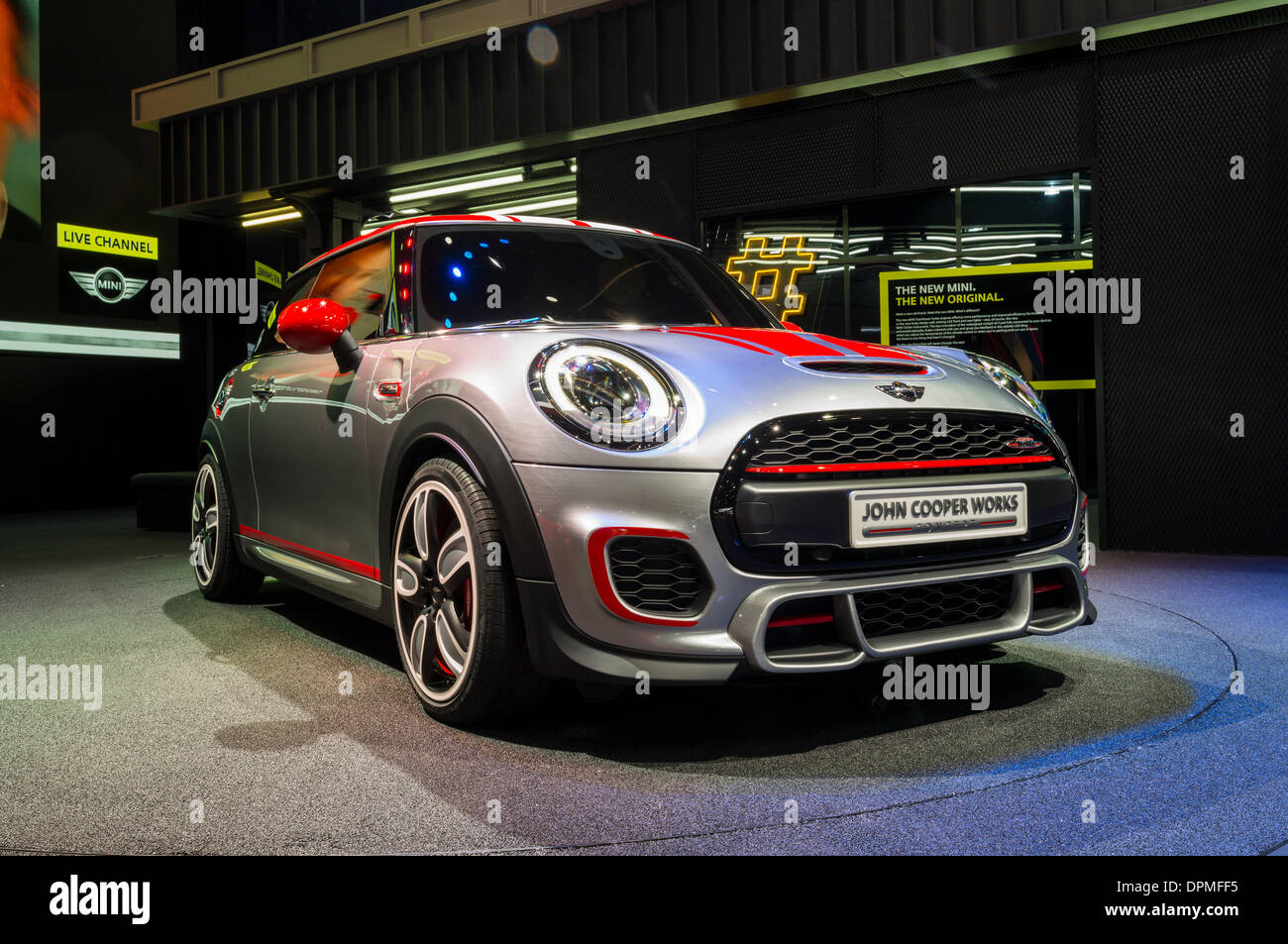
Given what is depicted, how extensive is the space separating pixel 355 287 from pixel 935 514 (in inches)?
87.1

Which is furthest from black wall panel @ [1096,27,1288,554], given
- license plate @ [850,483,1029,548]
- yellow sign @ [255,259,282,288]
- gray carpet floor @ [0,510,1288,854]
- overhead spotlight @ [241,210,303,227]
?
yellow sign @ [255,259,282,288]

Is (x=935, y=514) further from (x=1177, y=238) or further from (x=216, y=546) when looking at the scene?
(x=1177, y=238)

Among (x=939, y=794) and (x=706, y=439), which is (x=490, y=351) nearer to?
(x=706, y=439)

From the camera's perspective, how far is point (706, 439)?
229cm

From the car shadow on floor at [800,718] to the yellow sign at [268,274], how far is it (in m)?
11.3

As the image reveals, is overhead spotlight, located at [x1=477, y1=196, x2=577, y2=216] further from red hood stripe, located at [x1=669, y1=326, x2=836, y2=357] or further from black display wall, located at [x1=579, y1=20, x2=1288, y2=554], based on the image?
red hood stripe, located at [x1=669, y1=326, x2=836, y2=357]

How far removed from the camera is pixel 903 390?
253cm

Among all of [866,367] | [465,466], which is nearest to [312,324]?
[465,466]

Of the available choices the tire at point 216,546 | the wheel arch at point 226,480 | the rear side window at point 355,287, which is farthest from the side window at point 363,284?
the tire at point 216,546

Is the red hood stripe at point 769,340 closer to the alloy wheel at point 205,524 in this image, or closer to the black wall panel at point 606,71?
the alloy wheel at point 205,524

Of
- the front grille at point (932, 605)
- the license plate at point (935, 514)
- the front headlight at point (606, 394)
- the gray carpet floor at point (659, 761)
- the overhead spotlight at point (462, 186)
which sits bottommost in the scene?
the gray carpet floor at point (659, 761)

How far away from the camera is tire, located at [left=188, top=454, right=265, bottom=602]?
4.35m

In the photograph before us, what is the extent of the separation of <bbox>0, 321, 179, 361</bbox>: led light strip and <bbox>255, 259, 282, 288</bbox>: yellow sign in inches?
78.0

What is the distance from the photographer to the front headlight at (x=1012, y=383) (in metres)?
2.90
